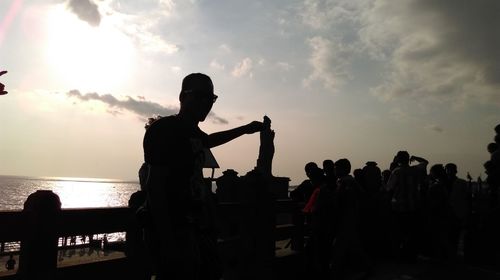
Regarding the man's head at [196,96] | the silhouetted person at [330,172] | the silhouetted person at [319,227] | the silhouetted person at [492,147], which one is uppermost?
the silhouetted person at [492,147]

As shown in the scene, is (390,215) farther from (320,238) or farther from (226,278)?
(226,278)

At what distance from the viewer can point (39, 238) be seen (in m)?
3.43

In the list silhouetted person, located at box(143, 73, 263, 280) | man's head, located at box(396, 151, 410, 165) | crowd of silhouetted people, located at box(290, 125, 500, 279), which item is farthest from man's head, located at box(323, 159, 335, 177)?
silhouetted person, located at box(143, 73, 263, 280)

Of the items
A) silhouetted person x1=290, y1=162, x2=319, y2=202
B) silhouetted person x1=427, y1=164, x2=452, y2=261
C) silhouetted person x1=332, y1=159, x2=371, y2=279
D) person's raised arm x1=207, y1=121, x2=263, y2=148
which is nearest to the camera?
person's raised arm x1=207, y1=121, x2=263, y2=148

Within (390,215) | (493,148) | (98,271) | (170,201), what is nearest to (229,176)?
(390,215)

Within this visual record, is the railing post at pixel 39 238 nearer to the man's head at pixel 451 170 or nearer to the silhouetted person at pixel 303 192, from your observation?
the silhouetted person at pixel 303 192

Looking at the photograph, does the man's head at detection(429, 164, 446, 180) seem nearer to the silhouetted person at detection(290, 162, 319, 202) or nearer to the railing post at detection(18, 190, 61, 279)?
the silhouetted person at detection(290, 162, 319, 202)

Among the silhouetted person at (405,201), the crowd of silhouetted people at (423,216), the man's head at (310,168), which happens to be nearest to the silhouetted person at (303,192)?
the man's head at (310,168)

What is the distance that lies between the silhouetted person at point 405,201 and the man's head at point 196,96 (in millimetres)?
7080

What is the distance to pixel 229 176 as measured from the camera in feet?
51.0

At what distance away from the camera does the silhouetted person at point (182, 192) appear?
8.74 feet

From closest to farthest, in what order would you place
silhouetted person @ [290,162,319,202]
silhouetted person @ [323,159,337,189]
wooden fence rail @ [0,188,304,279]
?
1. wooden fence rail @ [0,188,304,279]
2. silhouetted person @ [323,159,337,189]
3. silhouetted person @ [290,162,319,202]

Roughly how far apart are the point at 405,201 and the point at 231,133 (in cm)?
675

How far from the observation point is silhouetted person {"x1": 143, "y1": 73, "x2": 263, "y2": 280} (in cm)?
266
